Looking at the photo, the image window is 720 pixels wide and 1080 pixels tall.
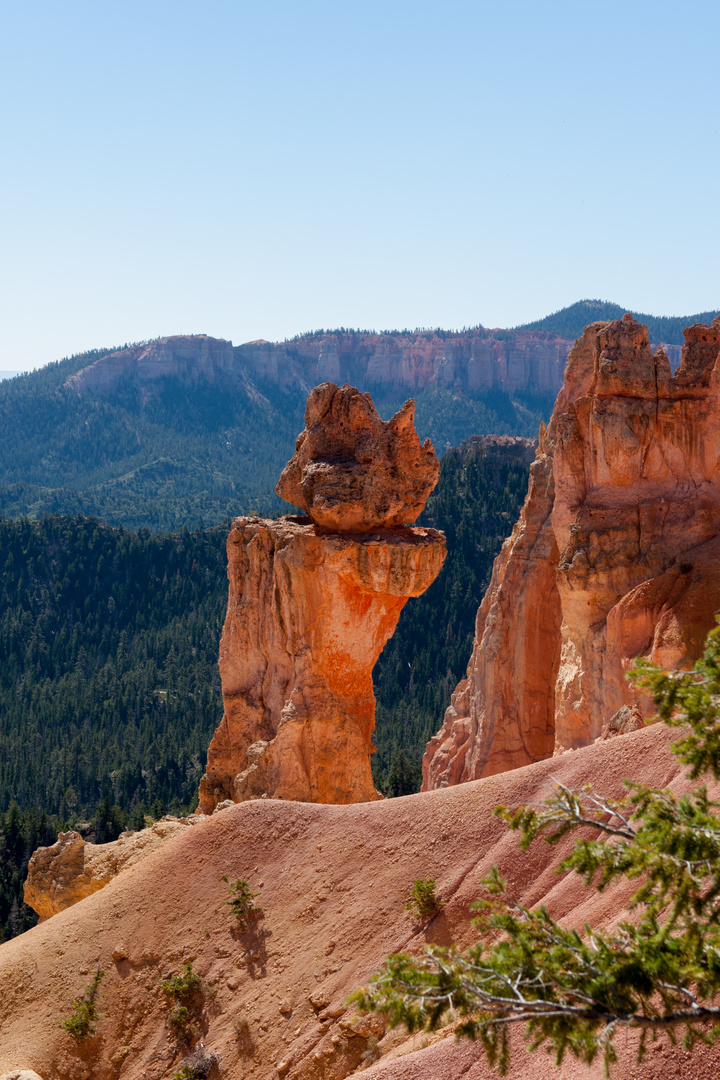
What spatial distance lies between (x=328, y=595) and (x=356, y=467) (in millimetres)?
3657

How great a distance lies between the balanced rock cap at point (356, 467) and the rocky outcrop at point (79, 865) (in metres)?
9.18

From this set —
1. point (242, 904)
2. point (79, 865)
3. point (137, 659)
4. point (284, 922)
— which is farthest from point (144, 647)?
point (284, 922)

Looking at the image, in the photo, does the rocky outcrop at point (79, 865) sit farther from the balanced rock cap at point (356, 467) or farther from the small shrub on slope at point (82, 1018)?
the balanced rock cap at point (356, 467)

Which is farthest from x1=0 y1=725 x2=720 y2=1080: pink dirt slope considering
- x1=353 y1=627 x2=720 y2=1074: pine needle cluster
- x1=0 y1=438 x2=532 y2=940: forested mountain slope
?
x1=0 y1=438 x2=532 y2=940: forested mountain slope

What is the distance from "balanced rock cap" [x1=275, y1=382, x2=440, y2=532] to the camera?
93.0ft

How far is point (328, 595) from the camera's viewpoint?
91.6ft

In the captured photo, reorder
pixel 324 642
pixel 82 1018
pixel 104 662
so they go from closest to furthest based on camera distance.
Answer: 1. pixel 82 1018
2. pixel 324 642
3. pixel 104 662

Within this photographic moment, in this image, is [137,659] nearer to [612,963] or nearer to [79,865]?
[79,865]

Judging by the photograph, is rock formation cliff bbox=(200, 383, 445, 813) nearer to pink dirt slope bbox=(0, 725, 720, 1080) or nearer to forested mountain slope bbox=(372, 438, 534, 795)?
pink dirt slope bbox=(0, 725, 720, 1080)

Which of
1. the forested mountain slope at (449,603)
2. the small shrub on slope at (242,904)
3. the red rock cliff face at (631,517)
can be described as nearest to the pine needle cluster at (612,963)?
the small shrub on slope at (242,904)

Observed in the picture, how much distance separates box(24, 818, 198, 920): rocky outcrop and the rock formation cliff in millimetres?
3026

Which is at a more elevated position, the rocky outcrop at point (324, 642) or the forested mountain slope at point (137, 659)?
the rocky outcrop at point (324, 642)

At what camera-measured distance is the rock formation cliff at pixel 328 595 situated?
90.7 feet

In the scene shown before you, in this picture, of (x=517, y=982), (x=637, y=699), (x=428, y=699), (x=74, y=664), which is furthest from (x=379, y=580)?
(x=74, y=664)
